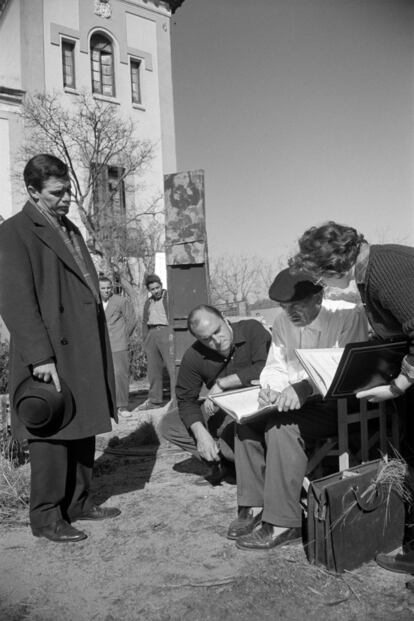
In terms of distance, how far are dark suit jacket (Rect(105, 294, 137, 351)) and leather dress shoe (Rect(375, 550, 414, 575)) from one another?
15.4 ft

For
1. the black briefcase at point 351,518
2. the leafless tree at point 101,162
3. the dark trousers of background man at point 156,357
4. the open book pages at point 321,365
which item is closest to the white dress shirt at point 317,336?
the open book pages at point 321,365

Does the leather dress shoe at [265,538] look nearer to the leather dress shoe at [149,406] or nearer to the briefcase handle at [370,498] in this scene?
the briefcase handle at [370,498]

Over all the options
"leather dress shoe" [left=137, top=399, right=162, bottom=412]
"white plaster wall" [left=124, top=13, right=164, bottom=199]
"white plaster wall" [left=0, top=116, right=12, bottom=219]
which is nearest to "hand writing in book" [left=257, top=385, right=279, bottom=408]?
"leather dress shoe" [left=137, top=399, right=162, bottom=412]

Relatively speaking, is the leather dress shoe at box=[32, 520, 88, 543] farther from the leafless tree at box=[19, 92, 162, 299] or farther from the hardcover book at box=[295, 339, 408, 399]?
the leafless tree at box=[19, 92, 162, 299]

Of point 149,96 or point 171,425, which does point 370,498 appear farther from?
point 149,96

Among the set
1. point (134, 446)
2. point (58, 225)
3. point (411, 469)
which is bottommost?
point (134, 446)

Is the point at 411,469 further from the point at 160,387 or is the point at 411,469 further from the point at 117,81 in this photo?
the point at 117,81

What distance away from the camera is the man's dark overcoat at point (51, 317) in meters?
3.21

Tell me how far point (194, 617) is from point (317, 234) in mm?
1683

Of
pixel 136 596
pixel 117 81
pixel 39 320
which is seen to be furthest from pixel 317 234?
pixel 117 81

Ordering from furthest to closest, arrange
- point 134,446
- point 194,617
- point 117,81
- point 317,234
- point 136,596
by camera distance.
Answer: point 117,81, point 134,446, point 317,234, point 136,596, point 194,617

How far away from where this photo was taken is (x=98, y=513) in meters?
3.64

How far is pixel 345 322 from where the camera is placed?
3271mm

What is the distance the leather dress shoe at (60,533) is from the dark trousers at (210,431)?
3.28 ft
